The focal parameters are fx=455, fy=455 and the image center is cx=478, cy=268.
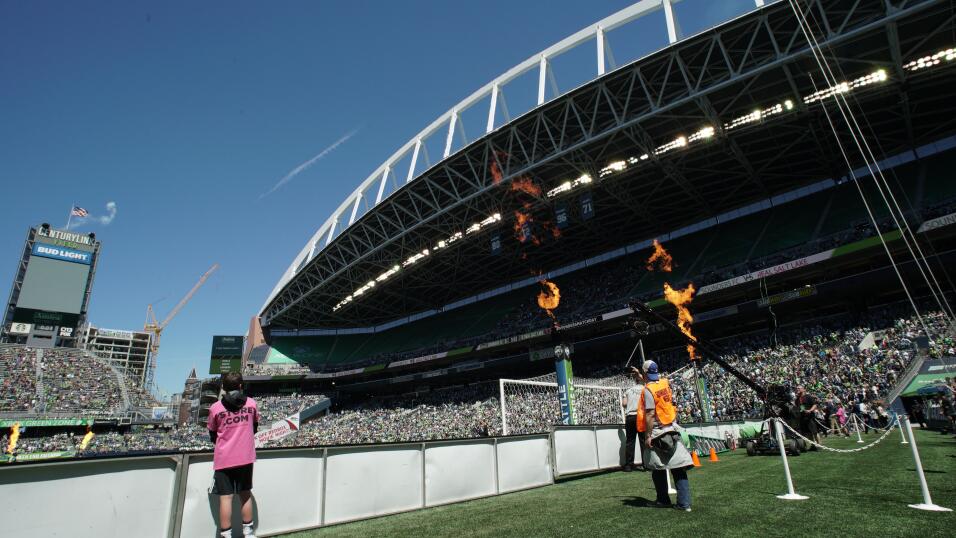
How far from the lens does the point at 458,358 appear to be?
4069 centimetres

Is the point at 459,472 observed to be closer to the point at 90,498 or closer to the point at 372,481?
the point at 372,481

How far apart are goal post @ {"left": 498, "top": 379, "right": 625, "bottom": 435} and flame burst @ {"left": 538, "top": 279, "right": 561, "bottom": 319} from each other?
23530 millimetres

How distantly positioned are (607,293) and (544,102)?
55.8 ft

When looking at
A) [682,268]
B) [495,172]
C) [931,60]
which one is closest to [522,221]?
[495,172]

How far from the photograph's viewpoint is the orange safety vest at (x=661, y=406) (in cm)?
508

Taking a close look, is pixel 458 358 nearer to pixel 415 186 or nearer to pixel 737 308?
pixel 415 186

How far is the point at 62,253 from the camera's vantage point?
5531 cm

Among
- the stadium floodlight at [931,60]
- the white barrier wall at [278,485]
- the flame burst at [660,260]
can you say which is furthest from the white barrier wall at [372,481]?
the flame burst at [660,260]

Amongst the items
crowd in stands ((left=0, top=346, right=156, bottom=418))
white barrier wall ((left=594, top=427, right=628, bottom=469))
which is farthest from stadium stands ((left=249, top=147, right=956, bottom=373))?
white barrier wall ((left=594, top=427, right=628, bottom=469))

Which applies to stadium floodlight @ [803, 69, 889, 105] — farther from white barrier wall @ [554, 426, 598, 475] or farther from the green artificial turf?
white barrier wall @ [554, 426, 598, 475]

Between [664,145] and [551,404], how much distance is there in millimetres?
17638

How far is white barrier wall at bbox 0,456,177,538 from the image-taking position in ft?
11.5

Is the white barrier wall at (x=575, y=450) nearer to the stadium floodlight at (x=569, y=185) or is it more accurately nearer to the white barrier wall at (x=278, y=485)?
Result: the white barrier wall at (x=278, y=485)

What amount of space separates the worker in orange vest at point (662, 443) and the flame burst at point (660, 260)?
98.8 feet
